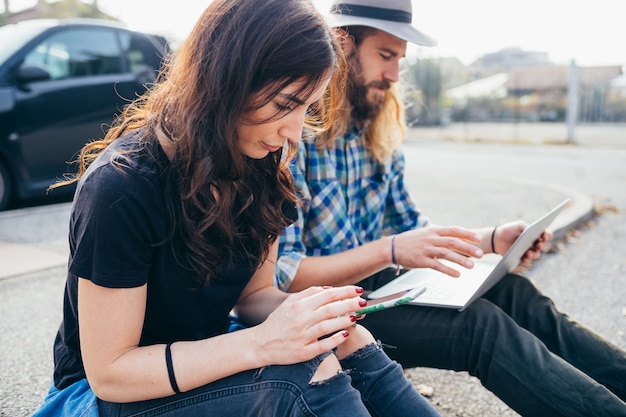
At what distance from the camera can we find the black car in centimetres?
483

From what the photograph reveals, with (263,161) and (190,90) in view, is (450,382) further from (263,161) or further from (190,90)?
(190,90)

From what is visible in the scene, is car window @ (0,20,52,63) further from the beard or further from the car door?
the beard

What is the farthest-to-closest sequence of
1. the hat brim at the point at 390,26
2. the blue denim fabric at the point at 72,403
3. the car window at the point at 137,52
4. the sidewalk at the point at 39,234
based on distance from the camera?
the car window at the point at 137,52 → the sidewalk at the point at 39,234 → the hat brim at the point at 390,26 → the blue denim fabric at the point at 72,403

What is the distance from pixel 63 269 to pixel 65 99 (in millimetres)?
2229

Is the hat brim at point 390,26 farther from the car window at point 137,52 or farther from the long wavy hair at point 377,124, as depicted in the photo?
the car window at point 137,52

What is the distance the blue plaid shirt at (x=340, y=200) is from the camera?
199 cm

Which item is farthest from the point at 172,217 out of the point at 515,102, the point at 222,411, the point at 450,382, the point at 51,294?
the point at 515,102

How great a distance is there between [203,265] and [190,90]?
39 centimetres

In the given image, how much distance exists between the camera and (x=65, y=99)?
5133mm

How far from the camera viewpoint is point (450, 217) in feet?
16.9

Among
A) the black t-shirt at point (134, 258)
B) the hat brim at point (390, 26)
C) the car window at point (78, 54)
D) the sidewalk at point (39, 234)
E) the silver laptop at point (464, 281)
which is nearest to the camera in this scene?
the black t-shirt at point (134, 258)

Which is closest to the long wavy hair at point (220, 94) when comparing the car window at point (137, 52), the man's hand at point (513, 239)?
the man's hand at point (513, 239)

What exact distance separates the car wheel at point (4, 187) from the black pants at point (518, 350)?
13.4ft

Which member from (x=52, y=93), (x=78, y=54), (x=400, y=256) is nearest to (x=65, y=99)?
(x=52, y=93)
